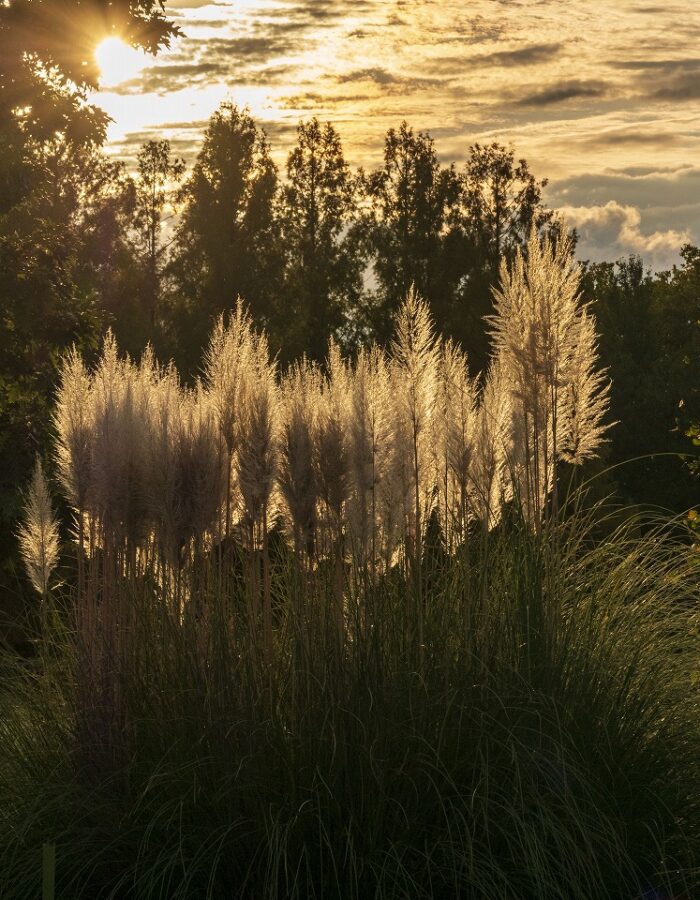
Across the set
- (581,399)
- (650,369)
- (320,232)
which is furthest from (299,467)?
(650,369)

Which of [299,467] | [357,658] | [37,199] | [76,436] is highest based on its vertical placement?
[37,199]

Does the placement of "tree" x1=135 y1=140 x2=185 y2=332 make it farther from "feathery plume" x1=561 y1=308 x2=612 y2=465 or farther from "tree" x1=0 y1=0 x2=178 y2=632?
"feathery plume" x1=561 y1=308 x2=612 y2=465

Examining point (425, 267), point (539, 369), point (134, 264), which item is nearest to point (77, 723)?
point (539, 369)

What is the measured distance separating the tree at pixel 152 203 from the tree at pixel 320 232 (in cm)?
500

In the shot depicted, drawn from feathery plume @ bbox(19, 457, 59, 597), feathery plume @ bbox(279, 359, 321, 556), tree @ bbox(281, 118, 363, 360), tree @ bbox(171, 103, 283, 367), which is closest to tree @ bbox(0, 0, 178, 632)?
feathery plume @ bbox(19, 457, 59, 597)

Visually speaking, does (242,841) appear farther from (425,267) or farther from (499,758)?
(425,267)

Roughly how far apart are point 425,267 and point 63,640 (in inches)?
969

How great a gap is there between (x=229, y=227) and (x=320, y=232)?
10.1 feet

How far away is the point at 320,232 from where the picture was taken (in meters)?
31.6

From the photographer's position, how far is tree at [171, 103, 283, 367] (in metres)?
29.0

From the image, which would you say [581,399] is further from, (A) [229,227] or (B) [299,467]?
(A) [229,227]

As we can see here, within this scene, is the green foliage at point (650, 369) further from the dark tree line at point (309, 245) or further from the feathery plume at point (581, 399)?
the feathery plume at point (581, 399)

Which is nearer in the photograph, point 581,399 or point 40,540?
point 581,399

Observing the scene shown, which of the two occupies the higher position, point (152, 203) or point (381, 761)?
point (152, 203)
